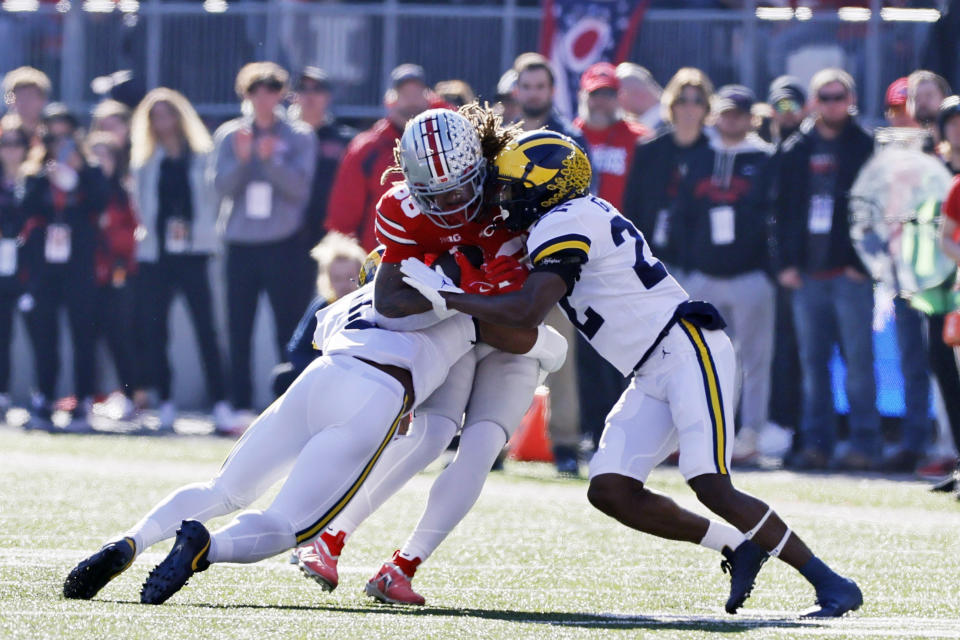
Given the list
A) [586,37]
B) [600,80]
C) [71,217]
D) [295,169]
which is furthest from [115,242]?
[600,80]

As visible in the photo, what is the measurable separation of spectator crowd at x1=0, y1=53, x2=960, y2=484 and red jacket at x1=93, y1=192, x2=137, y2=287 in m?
0.01

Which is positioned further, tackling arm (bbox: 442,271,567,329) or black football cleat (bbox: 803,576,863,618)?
tackling arm (bbox: 442,271,567,329)

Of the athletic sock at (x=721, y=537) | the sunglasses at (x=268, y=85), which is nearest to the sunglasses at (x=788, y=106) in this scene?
the sunglasses at (x=268, y=85)

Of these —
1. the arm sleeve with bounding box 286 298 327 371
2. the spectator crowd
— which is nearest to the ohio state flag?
the spectator crowd

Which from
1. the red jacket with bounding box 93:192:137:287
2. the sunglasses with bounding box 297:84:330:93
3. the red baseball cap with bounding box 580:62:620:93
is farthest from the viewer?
the red jacket with bounding box 93:192:137:287

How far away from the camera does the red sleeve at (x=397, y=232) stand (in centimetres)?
556

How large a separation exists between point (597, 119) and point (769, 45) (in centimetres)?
241

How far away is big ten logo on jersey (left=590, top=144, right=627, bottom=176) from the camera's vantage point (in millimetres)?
10031

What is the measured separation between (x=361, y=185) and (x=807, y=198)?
8.21 feet

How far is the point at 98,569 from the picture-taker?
4.97 m

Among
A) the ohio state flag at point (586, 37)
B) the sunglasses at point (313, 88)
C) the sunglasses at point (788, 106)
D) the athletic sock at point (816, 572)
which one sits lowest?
the athletic sock at point (816, 572)

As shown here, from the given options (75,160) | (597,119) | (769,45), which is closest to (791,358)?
(597,119)

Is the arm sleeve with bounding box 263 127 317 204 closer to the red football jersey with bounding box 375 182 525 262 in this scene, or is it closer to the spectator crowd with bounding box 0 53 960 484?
the spectator crowd with bounding box 0 53 960 484

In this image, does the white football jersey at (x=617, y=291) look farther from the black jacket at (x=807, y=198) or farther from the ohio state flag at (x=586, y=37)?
the ohio state flag at (x=586, y=37)
